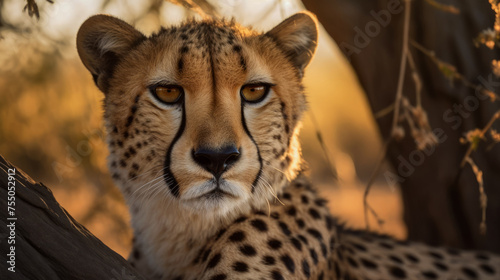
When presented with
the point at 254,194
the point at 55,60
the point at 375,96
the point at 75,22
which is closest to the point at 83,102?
the point at 55,60

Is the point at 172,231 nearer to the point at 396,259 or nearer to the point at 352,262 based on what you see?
the point at 352,262

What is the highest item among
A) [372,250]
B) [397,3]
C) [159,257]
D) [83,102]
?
[397,3]

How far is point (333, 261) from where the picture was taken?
2232 millimetres

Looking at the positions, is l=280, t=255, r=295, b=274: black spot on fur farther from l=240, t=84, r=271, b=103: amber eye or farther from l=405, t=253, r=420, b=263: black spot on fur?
l=405, t=253, r=420, b=263: black spot on fur

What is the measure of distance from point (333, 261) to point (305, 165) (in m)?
0.40

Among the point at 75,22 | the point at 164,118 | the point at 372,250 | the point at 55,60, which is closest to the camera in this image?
the point at 164,118

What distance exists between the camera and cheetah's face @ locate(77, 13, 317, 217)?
6.07ft

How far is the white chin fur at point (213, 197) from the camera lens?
1820mm

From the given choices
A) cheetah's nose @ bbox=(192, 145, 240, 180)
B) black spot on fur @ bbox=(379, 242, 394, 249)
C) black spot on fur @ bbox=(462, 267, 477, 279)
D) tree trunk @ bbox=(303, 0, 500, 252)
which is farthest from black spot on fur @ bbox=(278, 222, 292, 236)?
tree trunk @ bbox=(303, 0, 500, 252)

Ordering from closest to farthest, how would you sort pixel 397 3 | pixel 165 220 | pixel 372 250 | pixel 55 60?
1. pixel 165 220
2. pixel 372 250
3. pixel 397 3
4. pixel 55 60

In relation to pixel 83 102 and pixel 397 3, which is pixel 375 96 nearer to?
pixel 397 3

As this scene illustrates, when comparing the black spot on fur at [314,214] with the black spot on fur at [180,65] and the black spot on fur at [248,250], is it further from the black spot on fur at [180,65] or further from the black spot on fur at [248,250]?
the black spot on fur at [180,65]

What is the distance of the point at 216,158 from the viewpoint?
176 cm

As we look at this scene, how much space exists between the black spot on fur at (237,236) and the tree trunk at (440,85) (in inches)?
57.6
